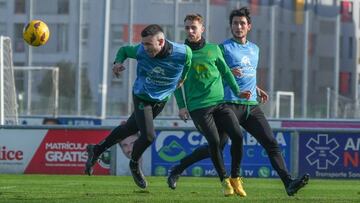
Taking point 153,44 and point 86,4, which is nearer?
point 153,44

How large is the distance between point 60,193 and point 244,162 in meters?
8.35

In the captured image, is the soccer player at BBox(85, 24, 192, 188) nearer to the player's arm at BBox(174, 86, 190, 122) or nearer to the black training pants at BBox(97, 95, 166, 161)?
the black training pants at BBox(97, 95, 166, 161)

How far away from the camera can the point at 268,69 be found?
1687 inches

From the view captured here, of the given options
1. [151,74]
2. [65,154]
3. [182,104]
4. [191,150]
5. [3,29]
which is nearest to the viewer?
[151,74]

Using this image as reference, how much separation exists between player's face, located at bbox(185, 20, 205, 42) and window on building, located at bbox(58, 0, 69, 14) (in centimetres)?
2990

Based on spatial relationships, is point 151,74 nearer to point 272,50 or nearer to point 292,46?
point 272,50

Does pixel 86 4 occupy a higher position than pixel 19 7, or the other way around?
pixel 86 4

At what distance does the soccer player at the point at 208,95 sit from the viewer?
44.4ft

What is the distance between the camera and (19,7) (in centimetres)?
4272

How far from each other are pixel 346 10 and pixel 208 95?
108 ft

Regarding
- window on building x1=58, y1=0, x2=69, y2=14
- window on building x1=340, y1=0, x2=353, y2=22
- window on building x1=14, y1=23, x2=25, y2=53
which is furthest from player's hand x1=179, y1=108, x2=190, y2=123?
window on building x1=340, y1=0, x2=353, y2=22

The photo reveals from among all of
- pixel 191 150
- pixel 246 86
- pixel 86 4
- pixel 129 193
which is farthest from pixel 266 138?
pixel 86 4

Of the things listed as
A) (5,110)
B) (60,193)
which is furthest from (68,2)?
(60,193)

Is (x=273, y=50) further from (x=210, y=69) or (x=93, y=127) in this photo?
(x=210, y=69)
